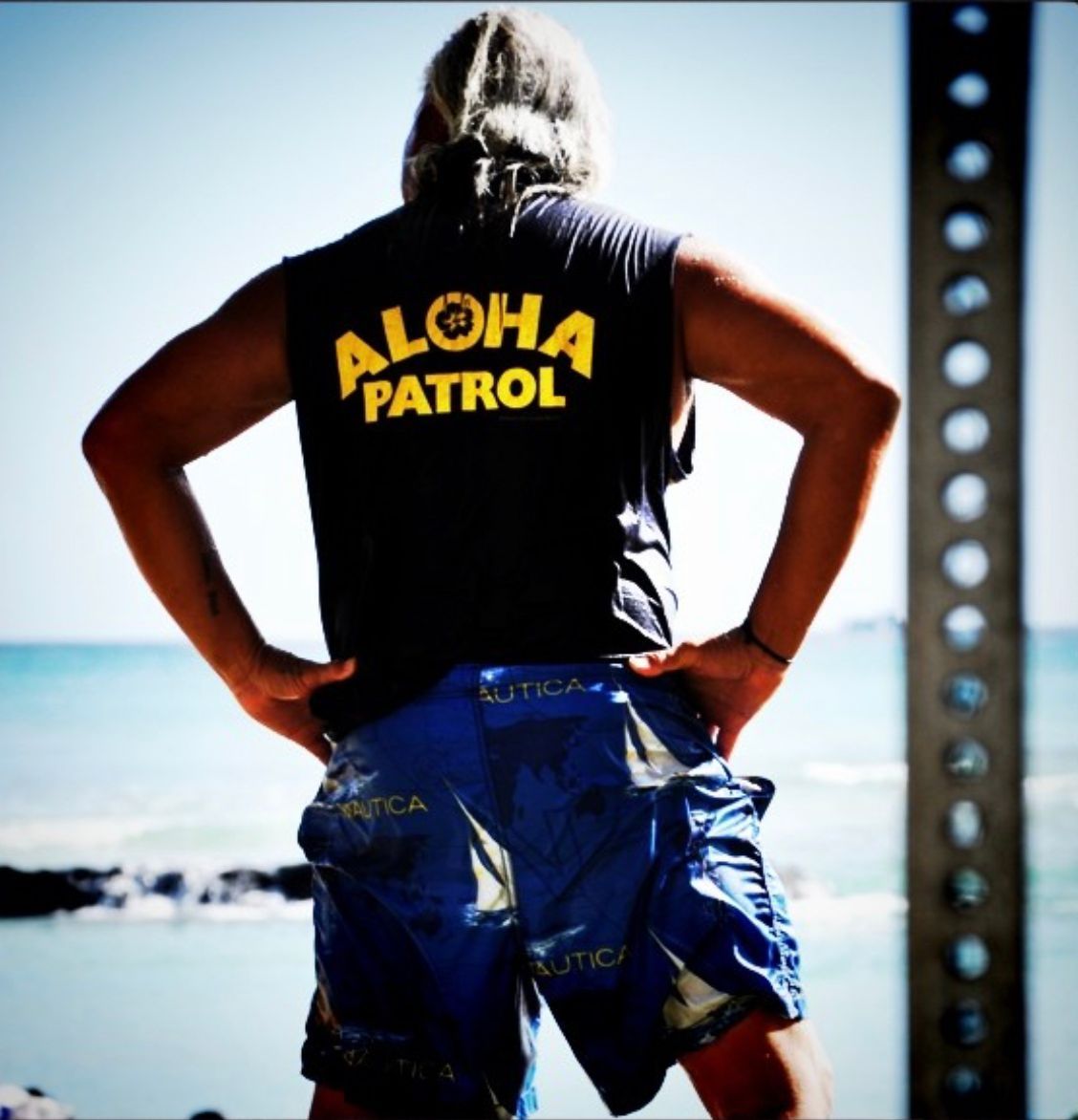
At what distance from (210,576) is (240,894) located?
7.99 metres

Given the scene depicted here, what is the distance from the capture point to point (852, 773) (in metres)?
14.2

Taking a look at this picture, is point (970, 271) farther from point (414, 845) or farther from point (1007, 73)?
point (414, 845)

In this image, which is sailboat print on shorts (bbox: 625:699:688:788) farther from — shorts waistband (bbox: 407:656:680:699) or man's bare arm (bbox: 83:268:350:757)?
man's bare arm (bbox: 83:268:350:757)

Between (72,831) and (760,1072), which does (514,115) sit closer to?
(760,1072)

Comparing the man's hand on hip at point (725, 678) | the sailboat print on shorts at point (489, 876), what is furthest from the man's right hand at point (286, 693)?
the man's hand on hip at point (725, 678)

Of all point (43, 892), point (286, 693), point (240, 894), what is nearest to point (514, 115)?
point (286, 693)

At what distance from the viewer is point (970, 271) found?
2.52ft

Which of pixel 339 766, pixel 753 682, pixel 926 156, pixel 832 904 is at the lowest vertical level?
pixel 832 904

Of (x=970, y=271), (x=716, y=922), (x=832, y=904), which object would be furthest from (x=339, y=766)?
(x=832, y=904)

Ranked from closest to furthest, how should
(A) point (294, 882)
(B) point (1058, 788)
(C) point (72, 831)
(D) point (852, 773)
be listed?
(A) point (294, 882) → (C) point (72, 831) → (B) point (1058, 788) → (D) point (852, 773)

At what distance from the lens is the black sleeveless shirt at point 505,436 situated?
150 centimetres

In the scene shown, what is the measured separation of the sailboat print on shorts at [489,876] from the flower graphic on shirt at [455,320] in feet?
1.66

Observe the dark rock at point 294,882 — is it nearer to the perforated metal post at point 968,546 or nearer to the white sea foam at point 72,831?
the white sea foam at point 72,831

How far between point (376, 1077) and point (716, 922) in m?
0.42
